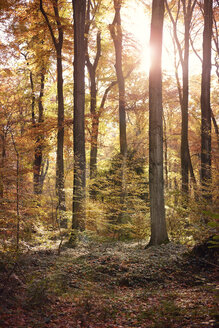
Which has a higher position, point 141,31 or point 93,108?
point 141,31

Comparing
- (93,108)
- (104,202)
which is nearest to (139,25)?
(93,108)

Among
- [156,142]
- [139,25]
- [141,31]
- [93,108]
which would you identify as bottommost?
[156,142]

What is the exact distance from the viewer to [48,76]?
588 inches

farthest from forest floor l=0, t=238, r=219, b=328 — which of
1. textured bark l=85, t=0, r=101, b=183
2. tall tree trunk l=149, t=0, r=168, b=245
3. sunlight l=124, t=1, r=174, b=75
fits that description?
sunlight l=124, t=1, r=174, b=75

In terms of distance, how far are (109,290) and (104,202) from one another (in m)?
5.04

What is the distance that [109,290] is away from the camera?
499 centimetres

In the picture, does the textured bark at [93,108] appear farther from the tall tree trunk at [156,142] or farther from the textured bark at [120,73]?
the tall tree trunk at [156,142]

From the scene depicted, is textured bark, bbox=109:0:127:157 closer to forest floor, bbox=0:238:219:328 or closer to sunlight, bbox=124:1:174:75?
sunlight, bbox=124:1:174:75

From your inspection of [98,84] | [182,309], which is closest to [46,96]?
[98,84]

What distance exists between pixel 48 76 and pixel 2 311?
44.6 feet

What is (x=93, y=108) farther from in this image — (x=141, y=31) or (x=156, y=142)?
(x=156, y=142)

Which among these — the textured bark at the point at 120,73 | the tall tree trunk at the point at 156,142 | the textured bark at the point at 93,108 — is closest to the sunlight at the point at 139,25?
the textured bark at the point at 120,73

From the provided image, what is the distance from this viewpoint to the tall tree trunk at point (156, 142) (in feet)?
25.3

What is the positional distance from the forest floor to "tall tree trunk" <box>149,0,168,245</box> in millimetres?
822
